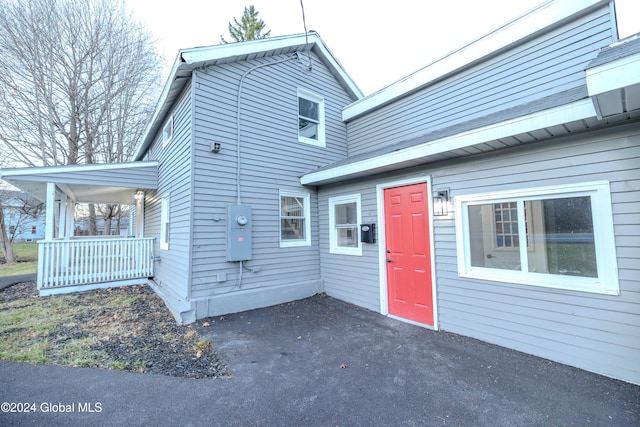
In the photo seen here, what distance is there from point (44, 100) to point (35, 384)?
15.1m

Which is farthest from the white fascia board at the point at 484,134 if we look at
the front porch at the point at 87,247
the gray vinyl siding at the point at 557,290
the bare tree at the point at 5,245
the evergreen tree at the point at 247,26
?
the evergreen tree at the point at 247,26

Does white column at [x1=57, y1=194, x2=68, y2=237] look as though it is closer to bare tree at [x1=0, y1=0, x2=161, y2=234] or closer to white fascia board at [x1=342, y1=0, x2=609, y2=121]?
bare tree at [x1=0, y1=0, x2=161, y2=234]

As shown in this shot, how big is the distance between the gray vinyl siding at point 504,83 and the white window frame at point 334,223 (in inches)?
71.6

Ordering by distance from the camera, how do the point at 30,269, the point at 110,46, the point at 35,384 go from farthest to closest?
the point at 110,46 → the point at 30,269 → the point at 35,384

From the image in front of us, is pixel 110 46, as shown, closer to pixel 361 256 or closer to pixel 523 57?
pixel 361 256

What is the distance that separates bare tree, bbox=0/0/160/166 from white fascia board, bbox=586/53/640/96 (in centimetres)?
1784

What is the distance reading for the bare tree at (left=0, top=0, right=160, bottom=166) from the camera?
37.4 feet

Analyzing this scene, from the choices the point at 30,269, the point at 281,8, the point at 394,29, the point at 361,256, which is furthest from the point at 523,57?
the point at 30,269

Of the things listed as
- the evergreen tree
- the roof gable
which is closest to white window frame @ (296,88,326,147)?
the roof gable

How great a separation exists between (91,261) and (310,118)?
21.7ft

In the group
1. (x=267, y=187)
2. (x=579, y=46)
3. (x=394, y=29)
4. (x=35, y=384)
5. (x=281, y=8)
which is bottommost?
(x=35, y=384)

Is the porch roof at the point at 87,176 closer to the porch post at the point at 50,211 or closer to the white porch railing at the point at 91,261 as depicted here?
the porch post at the point at 50,211

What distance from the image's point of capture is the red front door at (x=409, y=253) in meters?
4.42

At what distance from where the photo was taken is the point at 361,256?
18.0 feet
